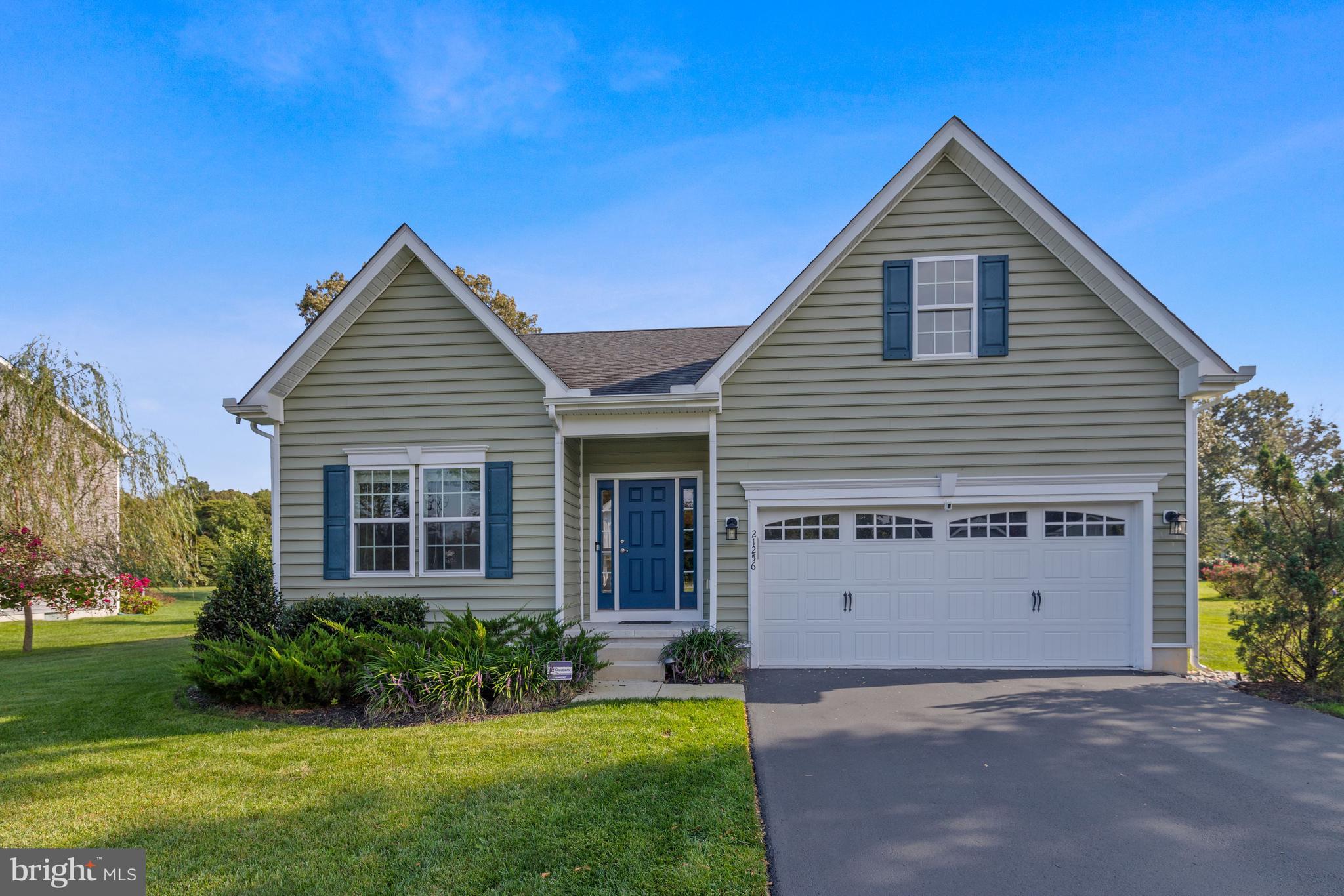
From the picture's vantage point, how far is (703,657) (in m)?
8.02

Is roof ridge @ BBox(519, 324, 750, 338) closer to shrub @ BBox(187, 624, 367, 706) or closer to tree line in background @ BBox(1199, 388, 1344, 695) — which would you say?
shrub @ BBox(187, 624, 367, 706)

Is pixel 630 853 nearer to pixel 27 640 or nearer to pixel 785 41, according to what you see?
pixel 785 41

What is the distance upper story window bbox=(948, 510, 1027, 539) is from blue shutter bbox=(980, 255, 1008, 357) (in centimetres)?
205

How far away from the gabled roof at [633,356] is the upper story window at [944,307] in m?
3.01

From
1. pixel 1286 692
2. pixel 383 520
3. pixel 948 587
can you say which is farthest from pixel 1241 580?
pixel 383 520

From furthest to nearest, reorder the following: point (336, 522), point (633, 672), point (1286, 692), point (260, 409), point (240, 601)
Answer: point (336, 522) → point (260, 409) → point (240, 601) → point (633, 672) → point (1286, 692)

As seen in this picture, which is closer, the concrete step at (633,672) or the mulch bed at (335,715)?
the mulch bed at (335,715)

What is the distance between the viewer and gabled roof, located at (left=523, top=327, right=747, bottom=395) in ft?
30.8

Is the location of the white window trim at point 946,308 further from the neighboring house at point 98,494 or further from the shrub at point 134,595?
the shrub at point 134,595

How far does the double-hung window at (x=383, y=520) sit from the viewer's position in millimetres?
9039

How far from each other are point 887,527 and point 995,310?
121 inches

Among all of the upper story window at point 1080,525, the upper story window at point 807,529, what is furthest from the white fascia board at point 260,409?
the upper story window at point 1080,525

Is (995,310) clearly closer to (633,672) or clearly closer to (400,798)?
(633,672)

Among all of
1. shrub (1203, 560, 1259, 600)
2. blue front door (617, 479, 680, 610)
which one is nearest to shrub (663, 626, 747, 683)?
blue front door (617, 479, 680, 610)
